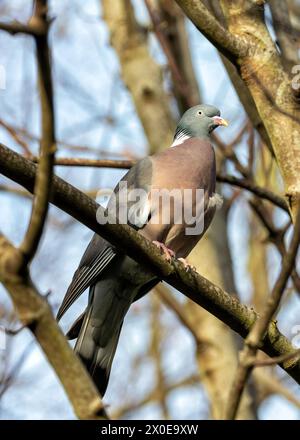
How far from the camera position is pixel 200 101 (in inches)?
225

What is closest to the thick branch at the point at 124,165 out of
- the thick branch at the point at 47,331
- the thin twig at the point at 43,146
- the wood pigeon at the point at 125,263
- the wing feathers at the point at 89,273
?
the wood pigeon at the point at 125,263

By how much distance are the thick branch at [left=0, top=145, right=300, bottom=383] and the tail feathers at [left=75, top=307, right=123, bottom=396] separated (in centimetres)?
99

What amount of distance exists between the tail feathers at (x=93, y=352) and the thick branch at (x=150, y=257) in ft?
3.24

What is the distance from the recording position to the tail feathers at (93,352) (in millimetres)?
3838

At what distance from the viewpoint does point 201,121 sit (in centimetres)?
458

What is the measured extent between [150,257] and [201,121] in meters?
1.91

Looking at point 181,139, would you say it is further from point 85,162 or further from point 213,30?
point 213,30

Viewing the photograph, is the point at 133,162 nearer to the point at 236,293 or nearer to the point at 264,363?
the point at 236,293

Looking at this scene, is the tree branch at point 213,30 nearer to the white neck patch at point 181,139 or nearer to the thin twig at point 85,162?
the thin twig at point 85,162

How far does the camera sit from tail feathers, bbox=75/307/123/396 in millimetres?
3838

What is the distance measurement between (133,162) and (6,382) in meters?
1.39
